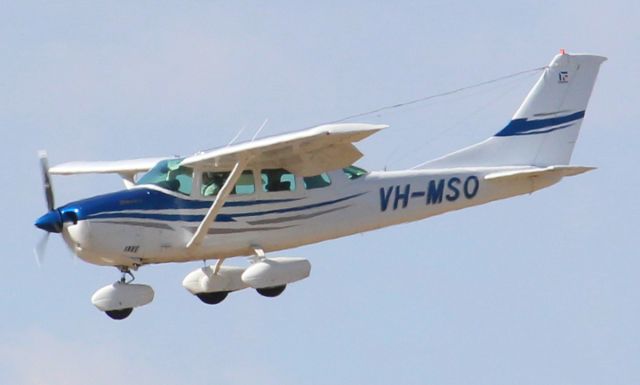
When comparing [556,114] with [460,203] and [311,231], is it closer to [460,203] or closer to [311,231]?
[460,203]

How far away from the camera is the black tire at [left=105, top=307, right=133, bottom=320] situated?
27703mm

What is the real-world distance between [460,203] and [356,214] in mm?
1923

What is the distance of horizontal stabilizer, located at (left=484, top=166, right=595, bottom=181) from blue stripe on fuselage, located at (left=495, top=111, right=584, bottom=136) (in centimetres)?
126

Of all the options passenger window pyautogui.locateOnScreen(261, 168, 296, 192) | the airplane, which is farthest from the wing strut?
passenger window pyautogui.locateOnScreen(261, 168, 296, 192)

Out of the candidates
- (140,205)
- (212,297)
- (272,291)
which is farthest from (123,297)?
(272,291)

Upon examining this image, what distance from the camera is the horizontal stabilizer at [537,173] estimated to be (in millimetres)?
29250

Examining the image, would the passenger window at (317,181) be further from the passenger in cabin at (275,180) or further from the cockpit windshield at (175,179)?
the cockpit windshield at (175,179)

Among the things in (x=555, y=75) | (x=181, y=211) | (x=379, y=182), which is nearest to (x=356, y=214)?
(x=379, y=182)

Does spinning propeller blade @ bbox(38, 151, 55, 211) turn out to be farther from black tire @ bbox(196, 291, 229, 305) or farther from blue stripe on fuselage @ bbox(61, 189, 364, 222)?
black tire @ bbox(196, 291, 229, 305)

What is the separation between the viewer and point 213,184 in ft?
91.0

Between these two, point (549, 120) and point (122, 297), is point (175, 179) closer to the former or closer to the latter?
point (122, 297)

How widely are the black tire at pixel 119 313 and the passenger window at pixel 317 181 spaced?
10.7 ft

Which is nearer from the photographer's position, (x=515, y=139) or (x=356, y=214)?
(x=356, y=214)

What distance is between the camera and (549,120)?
30922 mm
